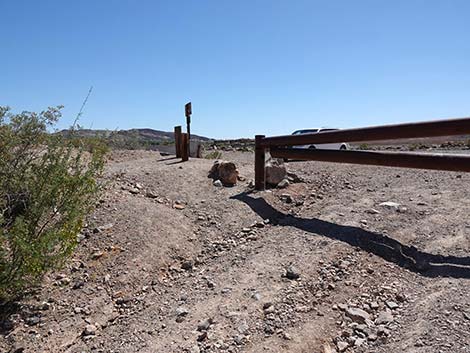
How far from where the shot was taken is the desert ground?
12.3 feet

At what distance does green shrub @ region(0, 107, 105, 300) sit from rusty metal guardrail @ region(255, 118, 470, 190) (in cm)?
339

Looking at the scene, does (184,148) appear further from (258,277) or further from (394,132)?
(258,277)

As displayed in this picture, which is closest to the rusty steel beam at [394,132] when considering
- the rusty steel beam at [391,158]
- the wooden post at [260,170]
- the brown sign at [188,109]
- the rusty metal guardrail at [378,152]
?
the rusty metal guardrail at [378,152]

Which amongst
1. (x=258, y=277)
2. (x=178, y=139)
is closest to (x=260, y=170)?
(x=258, y=277)

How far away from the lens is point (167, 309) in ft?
14.2

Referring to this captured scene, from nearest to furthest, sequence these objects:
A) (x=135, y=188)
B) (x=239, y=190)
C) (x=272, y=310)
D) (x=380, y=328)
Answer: (x=380, y=328) < (x=272, y=310) < (x=135, y=188) < (x=239, y=190)

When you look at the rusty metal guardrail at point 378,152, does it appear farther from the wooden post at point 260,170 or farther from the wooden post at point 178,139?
the wooden post at point 178,139

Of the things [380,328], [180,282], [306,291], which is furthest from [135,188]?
[380,328]

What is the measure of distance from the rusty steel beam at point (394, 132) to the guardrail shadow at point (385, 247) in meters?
1.27

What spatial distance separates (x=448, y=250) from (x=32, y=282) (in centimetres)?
461

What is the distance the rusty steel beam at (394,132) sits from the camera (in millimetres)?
4859

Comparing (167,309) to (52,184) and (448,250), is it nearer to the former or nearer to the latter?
(52,184)

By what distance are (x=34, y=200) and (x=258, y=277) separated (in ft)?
8.15

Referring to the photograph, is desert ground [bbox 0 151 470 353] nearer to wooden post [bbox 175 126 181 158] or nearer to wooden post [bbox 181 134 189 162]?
wooden post [bbox 181 134 189 162]
